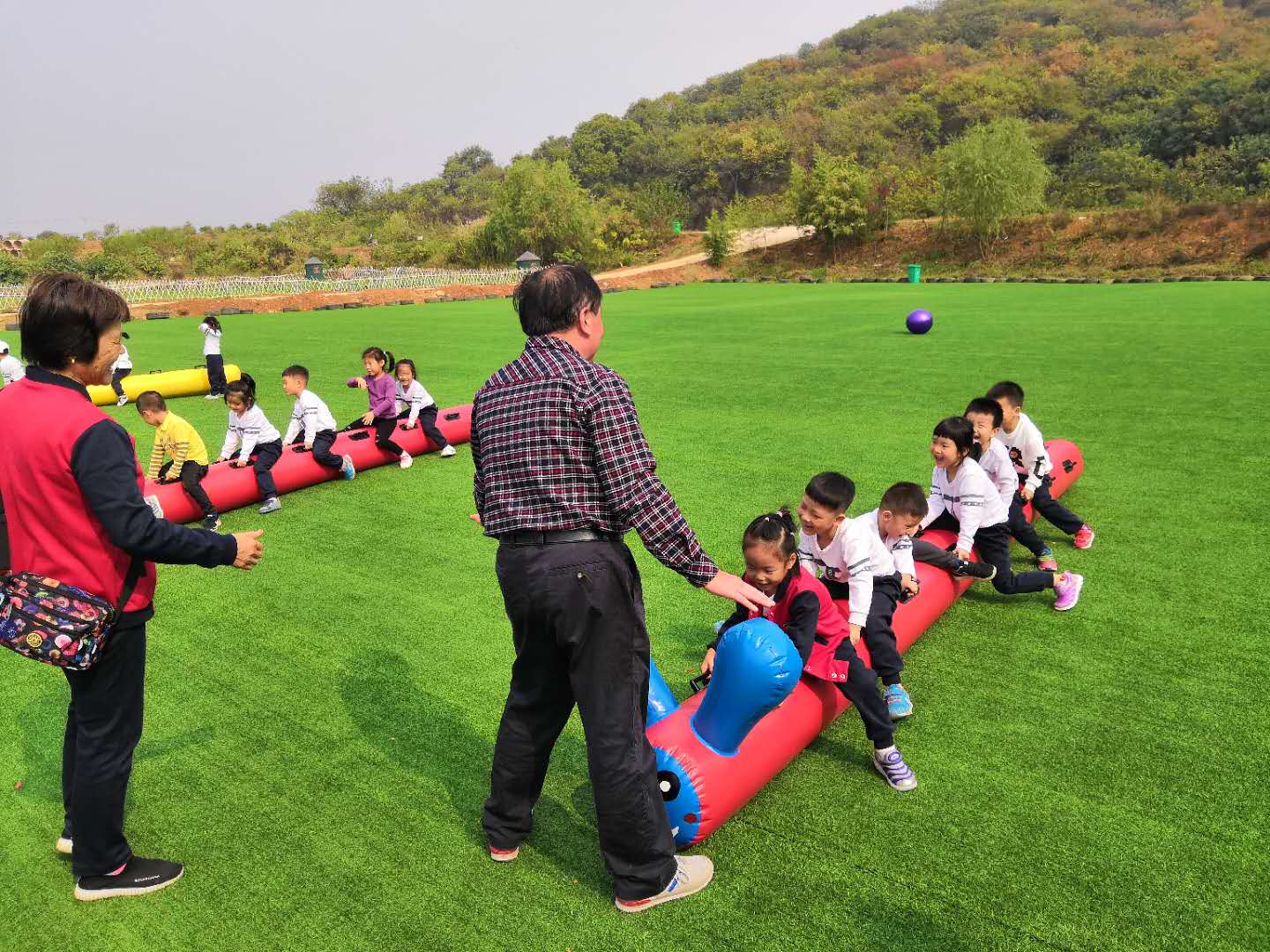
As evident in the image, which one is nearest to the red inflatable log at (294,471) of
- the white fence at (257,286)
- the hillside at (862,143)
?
the white fence at (257,286)

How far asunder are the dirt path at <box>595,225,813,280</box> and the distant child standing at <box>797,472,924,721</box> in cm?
5189

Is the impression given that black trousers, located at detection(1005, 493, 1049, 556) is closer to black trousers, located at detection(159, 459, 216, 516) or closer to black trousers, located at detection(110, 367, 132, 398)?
black trousers, located at detection(159, 459, 216, 516)

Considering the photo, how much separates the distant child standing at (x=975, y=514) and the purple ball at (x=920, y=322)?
528 inches

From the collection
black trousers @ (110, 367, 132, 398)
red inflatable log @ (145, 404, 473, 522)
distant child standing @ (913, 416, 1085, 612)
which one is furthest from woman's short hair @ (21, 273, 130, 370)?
black trousers @ (110, 367, 132, 398)

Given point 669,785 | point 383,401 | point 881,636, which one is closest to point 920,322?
point 383,401

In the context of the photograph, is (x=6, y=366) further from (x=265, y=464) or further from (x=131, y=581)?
(x=131, y=581)

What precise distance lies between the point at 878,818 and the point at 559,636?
1.75 metres

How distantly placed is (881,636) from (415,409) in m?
6.90

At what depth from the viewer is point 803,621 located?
3.77m

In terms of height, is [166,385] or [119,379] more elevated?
[119,379]

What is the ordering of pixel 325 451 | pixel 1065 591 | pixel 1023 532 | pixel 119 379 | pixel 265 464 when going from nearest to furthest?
1. pixel 1065 591
2. pixel 1023 532
3. pixel 265 464
4. pixel 325 451
5. pixel 119 379

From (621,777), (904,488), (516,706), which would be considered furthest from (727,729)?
(904,488)

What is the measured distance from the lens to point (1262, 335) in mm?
15945

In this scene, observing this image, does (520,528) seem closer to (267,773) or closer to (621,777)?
(621,777)
